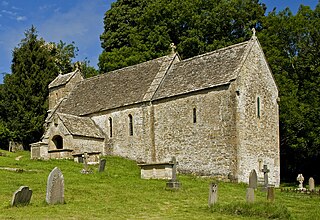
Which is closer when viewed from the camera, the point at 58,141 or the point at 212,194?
the point at 212,194

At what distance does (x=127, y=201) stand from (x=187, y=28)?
39668 mm

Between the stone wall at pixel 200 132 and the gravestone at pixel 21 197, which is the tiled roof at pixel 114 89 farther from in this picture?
the gravestone at pixel 21 197

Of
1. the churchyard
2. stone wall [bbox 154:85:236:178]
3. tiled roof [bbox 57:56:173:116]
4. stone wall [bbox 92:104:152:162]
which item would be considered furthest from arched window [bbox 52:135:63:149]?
the churchyard

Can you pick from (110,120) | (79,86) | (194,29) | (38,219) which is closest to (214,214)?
(38,219)

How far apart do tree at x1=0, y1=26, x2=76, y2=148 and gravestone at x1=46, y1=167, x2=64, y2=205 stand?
38551 millimetres

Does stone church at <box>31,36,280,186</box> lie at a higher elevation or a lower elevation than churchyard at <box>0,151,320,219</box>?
higher

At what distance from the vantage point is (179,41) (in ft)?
184

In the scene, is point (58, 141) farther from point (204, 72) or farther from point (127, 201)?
point (127, 201)

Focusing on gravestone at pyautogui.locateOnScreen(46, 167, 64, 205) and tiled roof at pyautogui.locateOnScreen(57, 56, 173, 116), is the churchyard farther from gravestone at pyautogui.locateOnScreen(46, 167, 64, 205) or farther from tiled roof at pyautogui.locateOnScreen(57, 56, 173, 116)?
tiled roof at pyautogui.locateOnScreen(57, 56, 173, 116)

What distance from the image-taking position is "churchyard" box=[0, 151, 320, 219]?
52.4 ft

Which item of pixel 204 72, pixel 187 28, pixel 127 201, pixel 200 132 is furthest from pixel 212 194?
pixel 187 28

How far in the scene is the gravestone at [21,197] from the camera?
1642cm

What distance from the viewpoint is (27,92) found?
55.5 metres

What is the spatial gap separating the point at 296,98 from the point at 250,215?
26181mm
